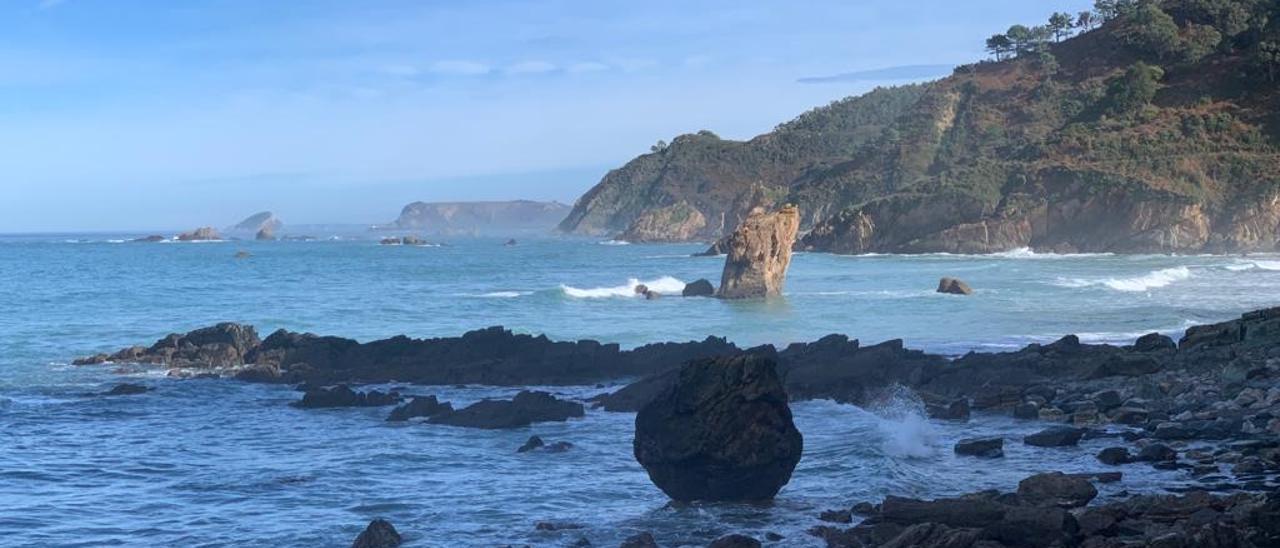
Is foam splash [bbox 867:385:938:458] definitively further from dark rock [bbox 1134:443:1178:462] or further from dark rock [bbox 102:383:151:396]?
dark rock [bbox 102:383:151:396]

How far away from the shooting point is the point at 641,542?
14.4 metres

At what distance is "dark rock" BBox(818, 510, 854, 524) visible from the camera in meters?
15.2

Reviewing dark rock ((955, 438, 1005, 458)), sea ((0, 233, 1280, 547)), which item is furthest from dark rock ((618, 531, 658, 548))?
dark rock ((955, 438, 1005, 458))

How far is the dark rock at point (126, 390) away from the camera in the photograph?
27.7 m

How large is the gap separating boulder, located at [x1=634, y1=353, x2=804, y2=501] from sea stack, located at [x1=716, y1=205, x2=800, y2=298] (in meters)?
33.0

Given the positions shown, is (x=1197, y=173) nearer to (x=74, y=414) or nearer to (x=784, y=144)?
(x=74, y=414)

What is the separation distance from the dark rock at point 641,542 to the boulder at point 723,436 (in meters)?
1.91

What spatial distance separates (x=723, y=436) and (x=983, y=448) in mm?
4785

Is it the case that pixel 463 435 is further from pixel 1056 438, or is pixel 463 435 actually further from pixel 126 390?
pixel 1056 438

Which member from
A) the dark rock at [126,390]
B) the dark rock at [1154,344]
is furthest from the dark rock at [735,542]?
the dark rock at [126,390]

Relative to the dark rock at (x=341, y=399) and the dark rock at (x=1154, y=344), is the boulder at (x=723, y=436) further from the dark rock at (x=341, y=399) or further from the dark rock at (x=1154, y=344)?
the dark rock at (x=1154, y=344)

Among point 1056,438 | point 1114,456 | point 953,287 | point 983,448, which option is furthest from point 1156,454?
point 953,287

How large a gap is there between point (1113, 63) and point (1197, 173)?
38.9 m

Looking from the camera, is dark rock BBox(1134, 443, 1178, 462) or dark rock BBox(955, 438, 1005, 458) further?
dark rock BBox(955, 438, 1005, 458)
